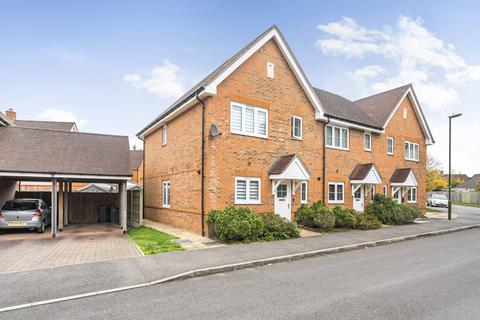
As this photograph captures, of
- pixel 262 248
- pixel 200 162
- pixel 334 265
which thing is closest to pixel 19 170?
pixel 200 162

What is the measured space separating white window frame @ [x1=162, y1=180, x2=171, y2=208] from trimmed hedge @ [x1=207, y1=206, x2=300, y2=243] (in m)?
5.28

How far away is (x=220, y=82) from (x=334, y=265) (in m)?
8.10

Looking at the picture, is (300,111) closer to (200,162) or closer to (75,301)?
(200,162)

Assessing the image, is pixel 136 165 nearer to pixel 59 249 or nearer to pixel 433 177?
pixel 59 249

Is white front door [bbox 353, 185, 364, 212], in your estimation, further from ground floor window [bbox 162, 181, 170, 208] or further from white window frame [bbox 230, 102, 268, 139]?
ground floor window [bbox 162, 181, 170, 208]

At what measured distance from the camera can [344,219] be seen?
1505 centimetres

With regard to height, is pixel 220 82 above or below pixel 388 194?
above

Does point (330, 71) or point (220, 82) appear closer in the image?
point (220, 82)

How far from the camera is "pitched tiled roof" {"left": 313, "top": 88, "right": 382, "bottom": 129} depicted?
715 inches

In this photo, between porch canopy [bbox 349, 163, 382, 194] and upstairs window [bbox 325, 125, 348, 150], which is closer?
upstairs window [bbox 325, 125, 348, 150]

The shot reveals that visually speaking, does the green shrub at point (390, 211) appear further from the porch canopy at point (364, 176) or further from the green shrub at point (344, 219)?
the green shrub at point (344, 219)

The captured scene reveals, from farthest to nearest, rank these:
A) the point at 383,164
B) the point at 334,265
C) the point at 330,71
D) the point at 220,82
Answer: the point at 383,164 < the point at 330,71 < the point at 220,82 < the point at 334,265

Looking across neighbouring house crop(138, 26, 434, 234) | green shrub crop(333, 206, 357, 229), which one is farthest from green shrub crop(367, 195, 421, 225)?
green shrub crop(333, 206, 357, 229)

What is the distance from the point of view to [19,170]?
11.8 meters
